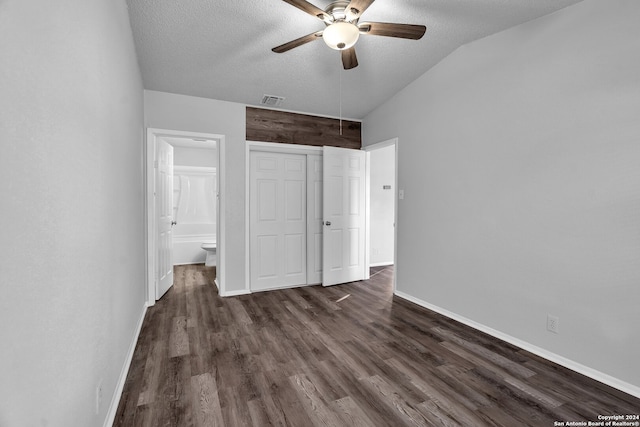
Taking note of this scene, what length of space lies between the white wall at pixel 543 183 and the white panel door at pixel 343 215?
3.83 feet

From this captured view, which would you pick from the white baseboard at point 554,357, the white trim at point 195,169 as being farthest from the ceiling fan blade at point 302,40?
the white trim at point 195,169

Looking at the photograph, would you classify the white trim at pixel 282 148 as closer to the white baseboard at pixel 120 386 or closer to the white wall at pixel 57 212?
the white wall at pixel 57 212

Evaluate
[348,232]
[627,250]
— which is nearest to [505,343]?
[627,250]

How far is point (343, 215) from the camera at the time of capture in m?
4.57

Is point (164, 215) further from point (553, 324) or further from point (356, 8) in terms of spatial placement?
point (553, 324)

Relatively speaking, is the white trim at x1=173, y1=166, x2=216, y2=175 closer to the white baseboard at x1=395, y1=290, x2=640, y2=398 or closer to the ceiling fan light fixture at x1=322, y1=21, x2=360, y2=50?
the ceiling fan light fixture at x1=322, y1=21, x2=360, y2=50

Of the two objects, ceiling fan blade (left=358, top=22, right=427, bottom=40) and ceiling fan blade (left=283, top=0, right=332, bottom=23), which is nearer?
ceiling fan blade (left=283, top=0, right=332, bottom=23)

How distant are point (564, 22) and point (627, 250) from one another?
1.81 m

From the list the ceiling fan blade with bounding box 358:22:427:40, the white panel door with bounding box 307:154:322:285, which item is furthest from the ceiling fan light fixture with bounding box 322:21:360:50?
the white panel door with bounding box 307:154:322:285

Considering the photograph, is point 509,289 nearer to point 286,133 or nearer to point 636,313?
point 636,313

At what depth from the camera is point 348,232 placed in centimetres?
464

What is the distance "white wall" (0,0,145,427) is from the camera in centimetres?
72

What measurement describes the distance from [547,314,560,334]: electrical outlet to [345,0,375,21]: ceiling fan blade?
276cm

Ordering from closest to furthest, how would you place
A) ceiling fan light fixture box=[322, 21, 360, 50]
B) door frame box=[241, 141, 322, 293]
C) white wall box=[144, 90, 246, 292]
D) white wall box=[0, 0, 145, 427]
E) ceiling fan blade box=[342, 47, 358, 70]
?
1. white wall box=[0, 0, 145, 427]
2. ceiling fan light fixture box=[322, 21, 360, 50]
3. ceiling fan blade box=[342, 47, 358, 70]
4. white wall box=[144, 90, 246, 292]
5. door frame box=[241, 141, 322, 293]
